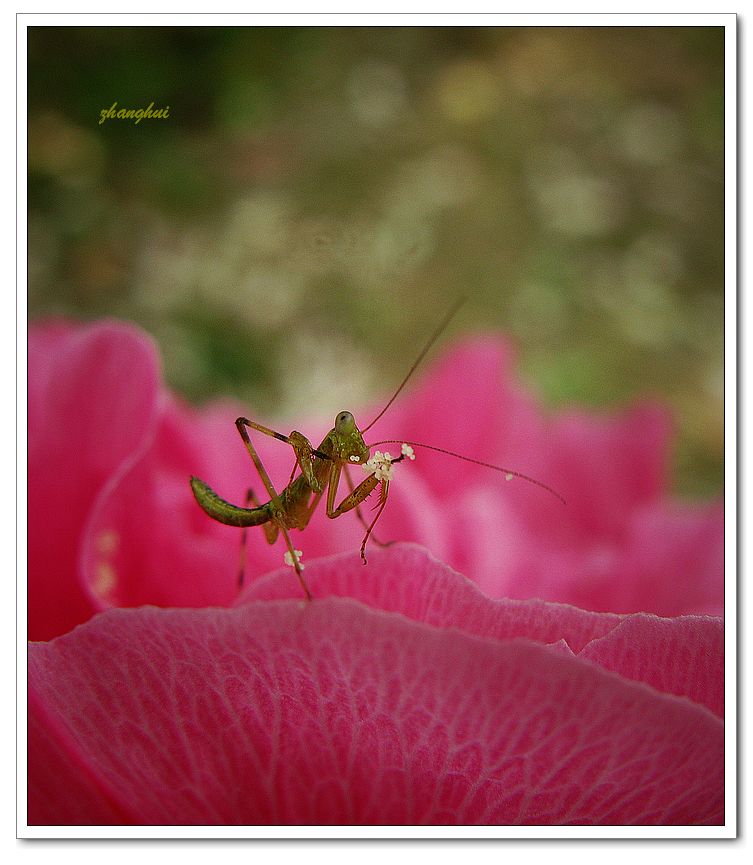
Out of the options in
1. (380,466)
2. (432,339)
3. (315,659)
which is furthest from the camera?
(432,339)

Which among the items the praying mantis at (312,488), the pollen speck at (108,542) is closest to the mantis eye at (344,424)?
the praying mantis at (312,488)

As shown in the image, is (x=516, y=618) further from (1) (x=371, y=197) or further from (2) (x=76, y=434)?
(1) (x=371, y=197)

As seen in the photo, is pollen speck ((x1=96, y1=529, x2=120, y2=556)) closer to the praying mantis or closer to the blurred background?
the praying mantis

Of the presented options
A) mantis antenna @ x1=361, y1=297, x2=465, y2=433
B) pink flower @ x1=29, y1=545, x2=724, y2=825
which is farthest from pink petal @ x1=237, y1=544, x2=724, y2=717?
mantis antenna @ x1=361, y1=297, x2=465, y2=433

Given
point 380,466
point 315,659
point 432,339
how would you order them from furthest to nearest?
point 432,339
point 380,466
point 315,659

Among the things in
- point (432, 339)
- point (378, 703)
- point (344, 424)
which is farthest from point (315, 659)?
point (432, 339)

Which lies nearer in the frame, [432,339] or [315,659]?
[315,659]
